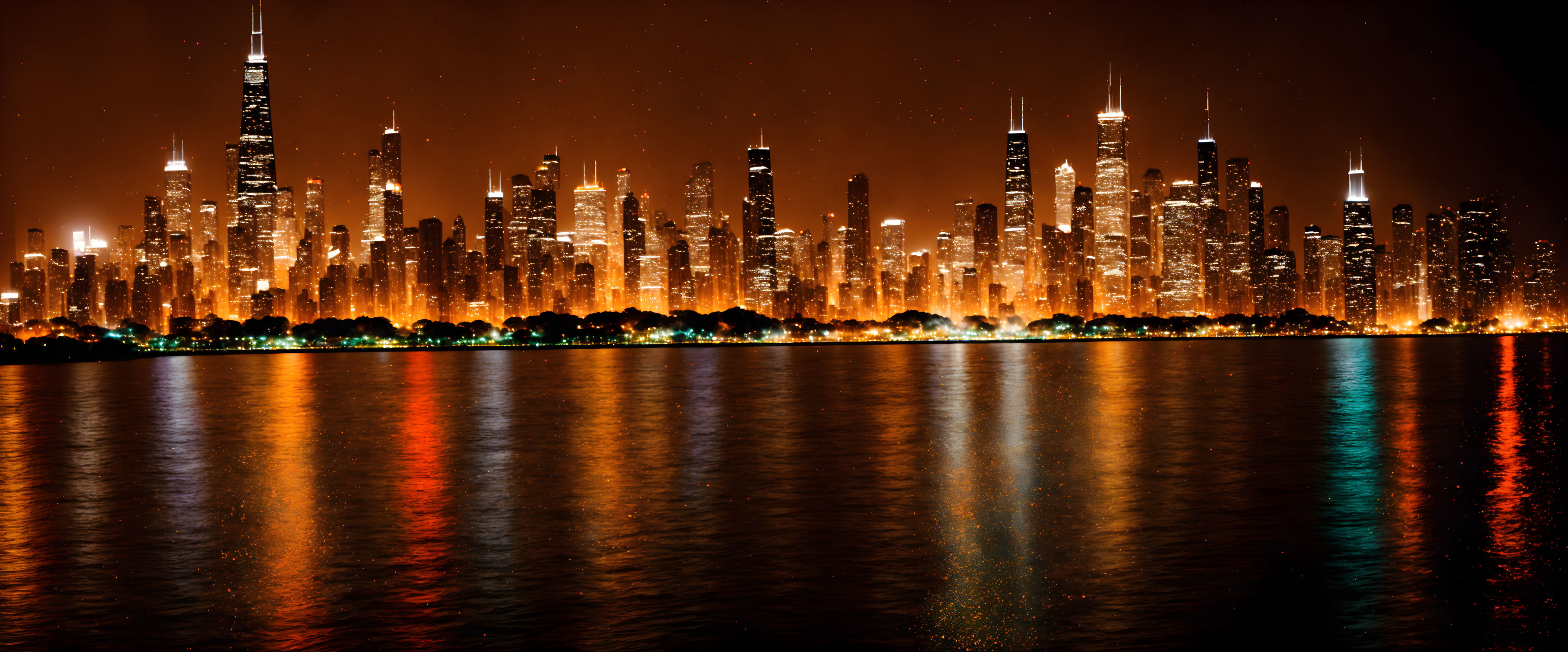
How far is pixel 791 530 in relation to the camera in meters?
31.3

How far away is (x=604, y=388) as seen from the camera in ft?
338

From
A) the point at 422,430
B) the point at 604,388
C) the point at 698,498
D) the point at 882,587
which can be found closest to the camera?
the point at 882,587

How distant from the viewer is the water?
2153 cm

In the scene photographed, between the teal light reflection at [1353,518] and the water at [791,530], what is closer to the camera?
the water at [791,530]

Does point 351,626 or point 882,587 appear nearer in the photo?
point 351,626

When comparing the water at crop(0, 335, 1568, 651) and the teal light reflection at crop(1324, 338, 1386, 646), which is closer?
the water at crop(0, 335, 1568, 651)

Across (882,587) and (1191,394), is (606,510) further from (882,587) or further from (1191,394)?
(1191,394)

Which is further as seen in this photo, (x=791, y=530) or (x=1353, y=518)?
(x=1353, y=518)

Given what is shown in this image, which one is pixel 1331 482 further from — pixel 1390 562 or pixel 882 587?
pixel 882 587

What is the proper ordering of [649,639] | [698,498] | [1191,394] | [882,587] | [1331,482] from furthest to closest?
[1191,394]
[1331,482]
[698,498]
[882,587]
[649,639]

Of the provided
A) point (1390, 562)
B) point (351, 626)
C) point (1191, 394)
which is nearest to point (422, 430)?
point (351, 626)

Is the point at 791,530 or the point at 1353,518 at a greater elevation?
the point at 791,530

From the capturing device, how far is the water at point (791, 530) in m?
21.5

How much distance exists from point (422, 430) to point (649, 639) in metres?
45.6
